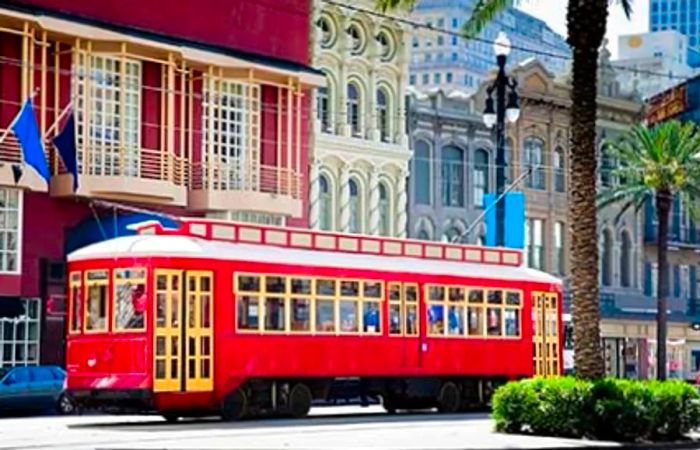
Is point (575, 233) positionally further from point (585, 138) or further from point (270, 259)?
point (270, 259)

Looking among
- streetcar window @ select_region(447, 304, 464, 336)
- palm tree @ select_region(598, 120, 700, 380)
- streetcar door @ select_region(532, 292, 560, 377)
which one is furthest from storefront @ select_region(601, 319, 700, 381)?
streetcar window @ select_region(447, 304, 464, 336)

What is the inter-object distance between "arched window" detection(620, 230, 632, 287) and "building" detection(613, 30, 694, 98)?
19520 millimetres

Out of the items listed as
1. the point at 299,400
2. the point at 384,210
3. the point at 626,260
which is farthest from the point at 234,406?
the point at 626,260

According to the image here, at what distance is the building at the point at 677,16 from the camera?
174250mm

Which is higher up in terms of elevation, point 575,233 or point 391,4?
point 391,4

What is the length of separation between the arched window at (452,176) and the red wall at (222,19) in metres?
10.8

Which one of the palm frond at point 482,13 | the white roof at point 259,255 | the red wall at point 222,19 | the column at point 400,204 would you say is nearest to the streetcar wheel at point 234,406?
the white roof at point 259,255

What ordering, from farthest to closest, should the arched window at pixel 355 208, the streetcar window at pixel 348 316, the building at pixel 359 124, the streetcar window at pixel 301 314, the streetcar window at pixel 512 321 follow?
the arched window at pixel 355 208
the building at pixel 359 124
the streetcar window at pixel 512 321
the streetcar window at pixel 348 316
the streetcar window at pixel 301 314

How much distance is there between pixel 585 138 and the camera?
87.2 ft

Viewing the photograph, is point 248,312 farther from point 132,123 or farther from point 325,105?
point 325,105

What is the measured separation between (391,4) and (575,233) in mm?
6150

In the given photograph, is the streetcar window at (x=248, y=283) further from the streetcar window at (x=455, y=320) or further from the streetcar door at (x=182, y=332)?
the streetcar window at (x=455, y=320)

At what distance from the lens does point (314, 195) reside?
178 ft

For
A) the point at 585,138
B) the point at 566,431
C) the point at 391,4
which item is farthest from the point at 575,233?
the point at 391,4
